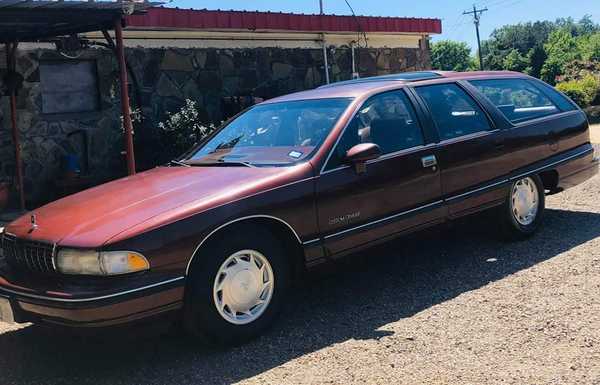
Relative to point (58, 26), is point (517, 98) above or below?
below

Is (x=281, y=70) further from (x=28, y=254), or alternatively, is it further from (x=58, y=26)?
(x=28, y=254)

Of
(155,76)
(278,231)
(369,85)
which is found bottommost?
(278,231)

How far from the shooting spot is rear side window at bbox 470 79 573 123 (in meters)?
6.19

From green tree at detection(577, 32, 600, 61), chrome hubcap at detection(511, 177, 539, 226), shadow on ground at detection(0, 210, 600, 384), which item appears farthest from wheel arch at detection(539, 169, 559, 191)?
green tree at detection(577, 32, 600, 61)

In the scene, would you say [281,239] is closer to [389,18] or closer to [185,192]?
[185,192]

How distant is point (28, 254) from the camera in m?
4.12

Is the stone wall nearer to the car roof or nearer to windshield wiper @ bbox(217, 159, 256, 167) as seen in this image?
the car roof

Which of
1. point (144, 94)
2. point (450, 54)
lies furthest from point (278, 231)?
point (450, 54)

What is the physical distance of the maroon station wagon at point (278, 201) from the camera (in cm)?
378

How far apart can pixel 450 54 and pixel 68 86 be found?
106 metres

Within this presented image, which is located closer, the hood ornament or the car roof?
the hood ornament

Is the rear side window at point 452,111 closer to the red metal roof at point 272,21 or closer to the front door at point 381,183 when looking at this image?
the front door at point 381,183

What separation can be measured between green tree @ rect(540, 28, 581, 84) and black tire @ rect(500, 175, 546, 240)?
36195 mm

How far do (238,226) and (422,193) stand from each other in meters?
1.65
